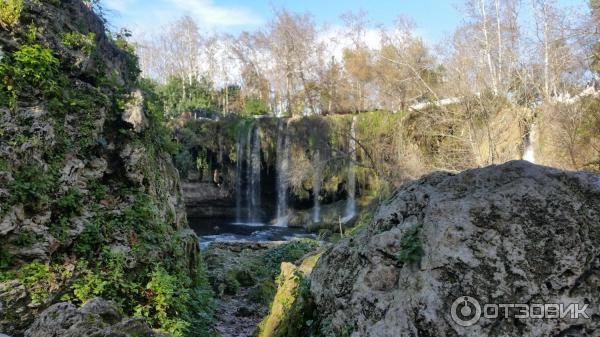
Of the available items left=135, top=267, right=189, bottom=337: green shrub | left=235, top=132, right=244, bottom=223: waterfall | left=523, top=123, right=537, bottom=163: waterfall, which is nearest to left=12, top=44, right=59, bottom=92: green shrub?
left=135, top=267, right=189, bottom=337: green shrub

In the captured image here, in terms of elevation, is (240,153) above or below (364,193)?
above

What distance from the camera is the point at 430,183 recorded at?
9.91ft

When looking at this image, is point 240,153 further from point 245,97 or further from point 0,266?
point 0,266

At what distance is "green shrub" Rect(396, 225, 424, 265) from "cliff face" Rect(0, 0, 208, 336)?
11.0 ft

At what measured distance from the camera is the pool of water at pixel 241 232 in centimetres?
1975

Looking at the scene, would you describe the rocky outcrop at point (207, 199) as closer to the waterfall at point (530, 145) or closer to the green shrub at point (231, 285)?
the green shrub at point (231, 285)

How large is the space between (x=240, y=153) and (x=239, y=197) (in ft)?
9.20

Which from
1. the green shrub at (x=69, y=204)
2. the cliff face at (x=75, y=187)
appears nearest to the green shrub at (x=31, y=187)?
the cliff face at (x=75, y=187)

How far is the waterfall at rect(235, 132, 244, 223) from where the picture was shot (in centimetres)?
2534

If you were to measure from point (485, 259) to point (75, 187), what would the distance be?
5.41 metres

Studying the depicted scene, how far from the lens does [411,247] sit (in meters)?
2.60

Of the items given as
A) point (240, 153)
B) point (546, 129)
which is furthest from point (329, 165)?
point (546, 129)

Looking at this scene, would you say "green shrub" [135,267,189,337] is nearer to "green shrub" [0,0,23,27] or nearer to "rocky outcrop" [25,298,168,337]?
"rocky outcrop" [25,298,168,337]

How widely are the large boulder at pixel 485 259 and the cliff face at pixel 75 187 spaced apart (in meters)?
3.22
